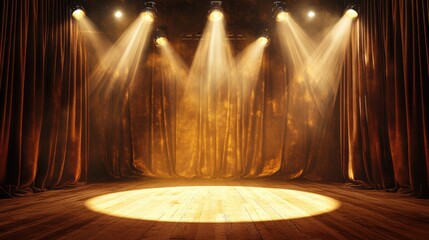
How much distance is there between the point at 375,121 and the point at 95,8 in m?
5.15

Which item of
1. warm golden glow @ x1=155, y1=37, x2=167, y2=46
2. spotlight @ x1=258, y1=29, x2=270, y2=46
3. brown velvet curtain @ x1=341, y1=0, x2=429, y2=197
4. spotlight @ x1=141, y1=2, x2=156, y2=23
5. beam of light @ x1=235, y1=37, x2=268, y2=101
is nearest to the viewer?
brown velvet curtain @ x1=341, y1=0, x2=429, y2=197

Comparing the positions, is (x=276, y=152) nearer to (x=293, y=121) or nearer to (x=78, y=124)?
(x=293, y=121)

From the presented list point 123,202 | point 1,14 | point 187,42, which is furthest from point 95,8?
point 123,202

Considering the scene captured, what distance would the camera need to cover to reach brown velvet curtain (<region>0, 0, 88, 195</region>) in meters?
3.98

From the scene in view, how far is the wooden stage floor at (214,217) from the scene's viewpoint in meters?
2.08

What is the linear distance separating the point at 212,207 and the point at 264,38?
169 inches

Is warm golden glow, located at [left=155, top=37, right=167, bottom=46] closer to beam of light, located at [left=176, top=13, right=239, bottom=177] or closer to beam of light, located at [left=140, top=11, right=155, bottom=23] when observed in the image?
beam of light, located at [left=140, top=11, right=155, bottom=23]

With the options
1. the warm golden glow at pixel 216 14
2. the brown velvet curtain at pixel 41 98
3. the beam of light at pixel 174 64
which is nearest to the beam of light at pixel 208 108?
the beam of light at pixel 174 64

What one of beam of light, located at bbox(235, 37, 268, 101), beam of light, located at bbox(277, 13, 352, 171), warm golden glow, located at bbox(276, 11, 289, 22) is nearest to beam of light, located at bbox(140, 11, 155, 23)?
beam of light, located at bbox(235, 37, 268, 101)

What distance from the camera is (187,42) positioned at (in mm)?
7039

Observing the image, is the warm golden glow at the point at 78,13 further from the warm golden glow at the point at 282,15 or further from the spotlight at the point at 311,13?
the spotlight at the point at 311,13

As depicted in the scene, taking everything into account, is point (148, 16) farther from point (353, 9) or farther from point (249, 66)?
point (353, 9)

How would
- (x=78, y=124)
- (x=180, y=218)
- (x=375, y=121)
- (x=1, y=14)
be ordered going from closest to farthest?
(x=180, y=218)
(x=1, y=14)
(x=375, y=121)
(x=78, y=124)

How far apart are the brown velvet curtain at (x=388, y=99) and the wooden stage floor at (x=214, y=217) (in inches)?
25.6
